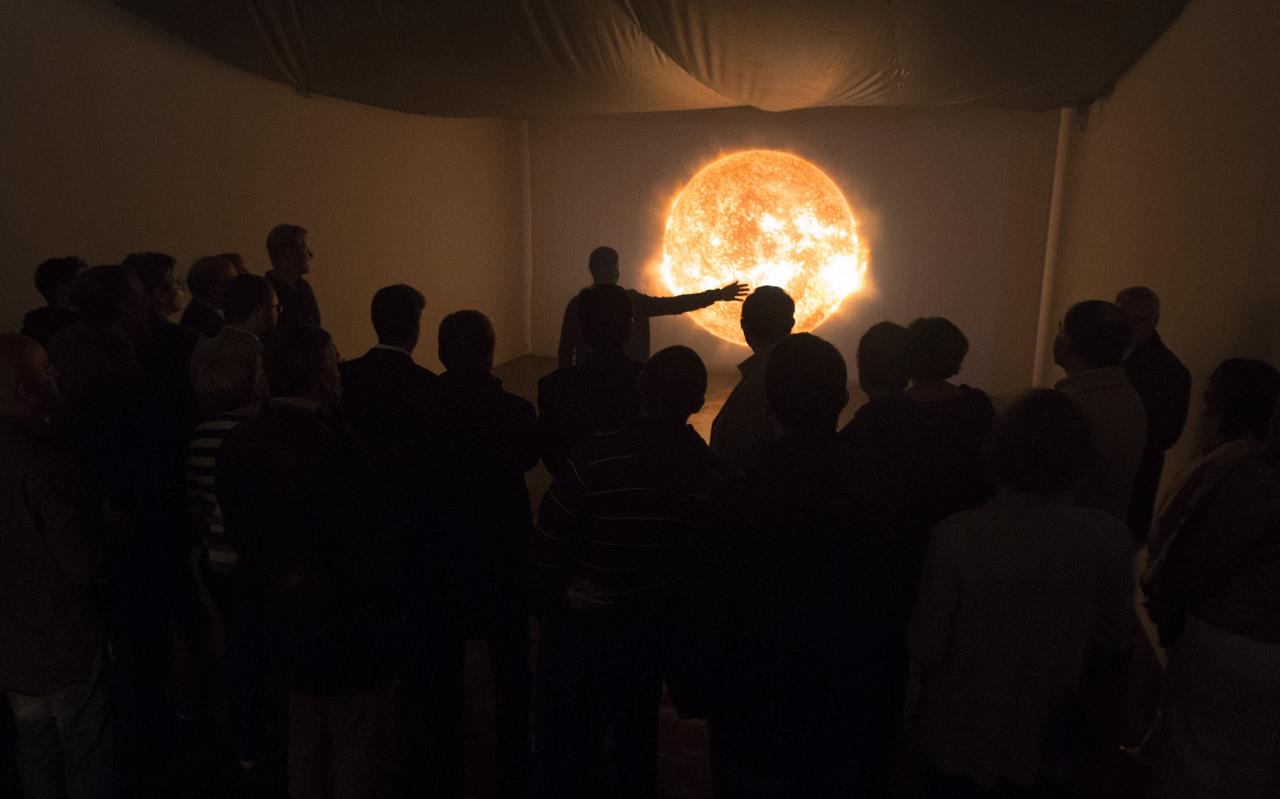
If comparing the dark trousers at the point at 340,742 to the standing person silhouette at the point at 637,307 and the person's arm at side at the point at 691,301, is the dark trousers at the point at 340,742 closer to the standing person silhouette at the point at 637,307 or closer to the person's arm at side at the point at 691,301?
the standing person silhouette at the point at 637,307

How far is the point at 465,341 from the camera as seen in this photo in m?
2.16

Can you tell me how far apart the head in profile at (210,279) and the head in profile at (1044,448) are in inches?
109

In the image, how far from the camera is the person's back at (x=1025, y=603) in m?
Answer: 1.48

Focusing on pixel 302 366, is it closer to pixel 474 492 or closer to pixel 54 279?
pixel 474 492

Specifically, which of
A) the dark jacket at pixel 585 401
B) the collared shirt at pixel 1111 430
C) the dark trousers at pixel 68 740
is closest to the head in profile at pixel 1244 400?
the collared shirt at pixel 1111 430

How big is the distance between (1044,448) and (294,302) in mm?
3127

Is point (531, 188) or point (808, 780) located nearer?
point (808, 780)

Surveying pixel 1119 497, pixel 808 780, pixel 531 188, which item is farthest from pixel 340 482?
pixel 531 188

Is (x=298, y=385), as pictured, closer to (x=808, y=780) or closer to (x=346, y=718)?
(x=346, y=718)

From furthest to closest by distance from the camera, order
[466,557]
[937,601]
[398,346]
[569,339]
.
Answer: [569,339] → [398,346] → [466,557] → [937,601]

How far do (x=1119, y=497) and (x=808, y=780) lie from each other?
1.49m

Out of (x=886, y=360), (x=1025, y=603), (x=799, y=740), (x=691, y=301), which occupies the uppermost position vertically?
(x=691, y=301)

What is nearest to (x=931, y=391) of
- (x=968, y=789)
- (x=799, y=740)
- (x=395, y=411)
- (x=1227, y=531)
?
(x=1227, y=531)

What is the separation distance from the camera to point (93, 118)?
3998 mm
